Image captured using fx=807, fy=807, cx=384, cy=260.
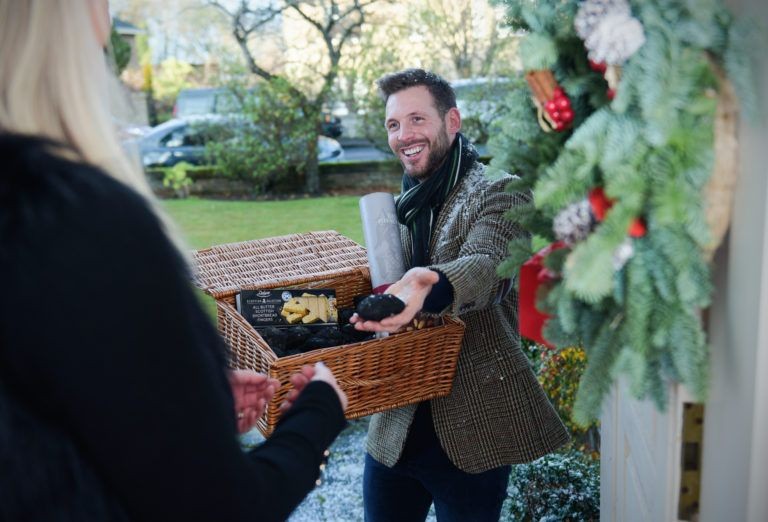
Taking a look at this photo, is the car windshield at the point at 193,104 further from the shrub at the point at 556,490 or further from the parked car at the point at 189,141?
the shrub at the point at 556,490

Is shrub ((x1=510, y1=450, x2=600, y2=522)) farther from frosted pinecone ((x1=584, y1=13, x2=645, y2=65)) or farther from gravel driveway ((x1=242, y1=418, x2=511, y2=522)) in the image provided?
frosted pinecone ((x1=584, y1=13, x2=645, y2=65))

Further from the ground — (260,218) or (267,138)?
(267,138)

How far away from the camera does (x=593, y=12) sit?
1.18 meters

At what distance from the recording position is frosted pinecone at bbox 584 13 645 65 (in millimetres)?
1108

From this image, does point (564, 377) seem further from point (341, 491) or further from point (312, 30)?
point (312, 30)

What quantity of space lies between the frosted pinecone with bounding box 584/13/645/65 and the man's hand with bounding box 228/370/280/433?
0.85 metres

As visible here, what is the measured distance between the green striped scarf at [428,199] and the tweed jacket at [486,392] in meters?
0.05

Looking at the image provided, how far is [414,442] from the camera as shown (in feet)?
7.12

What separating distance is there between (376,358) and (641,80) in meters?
0.98

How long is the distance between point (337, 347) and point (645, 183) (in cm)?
88

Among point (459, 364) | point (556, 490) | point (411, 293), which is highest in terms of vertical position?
point (411, 293)

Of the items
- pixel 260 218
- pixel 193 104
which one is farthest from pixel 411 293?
pixel 193 104

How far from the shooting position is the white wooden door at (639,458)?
1.36 metres

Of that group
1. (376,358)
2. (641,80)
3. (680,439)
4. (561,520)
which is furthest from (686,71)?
(561,520)
